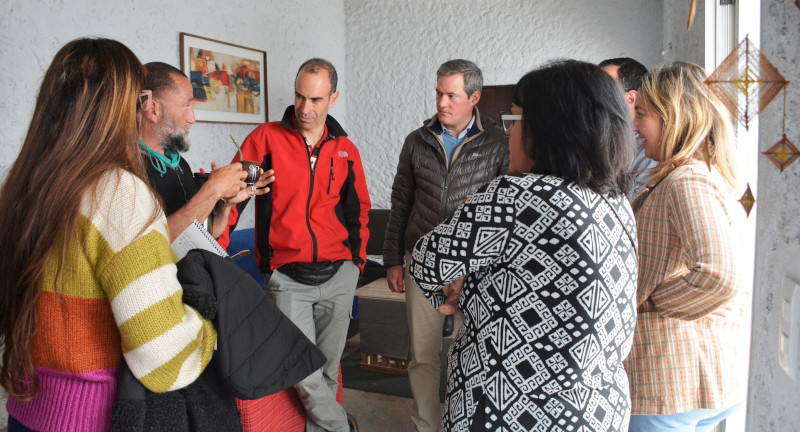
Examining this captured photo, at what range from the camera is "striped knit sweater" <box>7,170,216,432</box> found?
1.03 metres

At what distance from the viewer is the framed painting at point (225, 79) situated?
11.2 ft

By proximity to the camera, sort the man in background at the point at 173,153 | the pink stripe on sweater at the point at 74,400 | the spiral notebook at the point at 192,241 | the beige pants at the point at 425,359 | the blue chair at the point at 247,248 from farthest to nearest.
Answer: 1. the blue chair at the point at 247,248
2. the beige pants at the point at 425,359
3. the man in background at the point at 173,153
4. the spiral notebook at the point at 192,241
5. the pink stripe on sweater at the point at 74,400

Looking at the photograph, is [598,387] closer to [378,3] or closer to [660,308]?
[660,308]

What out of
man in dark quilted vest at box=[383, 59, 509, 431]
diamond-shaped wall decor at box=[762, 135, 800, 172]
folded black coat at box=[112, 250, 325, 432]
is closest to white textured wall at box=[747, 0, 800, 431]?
diamond-shaped wall decor at box=[762, 135, 800, 172]

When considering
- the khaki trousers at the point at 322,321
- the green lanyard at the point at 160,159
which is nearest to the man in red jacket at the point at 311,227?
the khaki trousers at the point at 322,321

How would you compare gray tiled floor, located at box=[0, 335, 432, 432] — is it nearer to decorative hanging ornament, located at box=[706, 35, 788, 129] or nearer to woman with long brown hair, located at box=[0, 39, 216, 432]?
woman with long brown hair, located at box=[0, 39, 216, 432]

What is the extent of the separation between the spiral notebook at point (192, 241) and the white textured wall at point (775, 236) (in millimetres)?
1261

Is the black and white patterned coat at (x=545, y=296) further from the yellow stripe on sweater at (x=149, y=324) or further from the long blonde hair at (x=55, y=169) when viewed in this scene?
the long blonde hair at (x=55, y=169)

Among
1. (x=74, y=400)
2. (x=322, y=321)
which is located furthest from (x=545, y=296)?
(x=322, y=321)

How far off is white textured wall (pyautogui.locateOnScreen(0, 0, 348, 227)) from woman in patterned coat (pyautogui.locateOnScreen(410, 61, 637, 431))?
245 centimetres

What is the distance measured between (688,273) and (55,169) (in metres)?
1.39

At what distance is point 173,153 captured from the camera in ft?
5.80

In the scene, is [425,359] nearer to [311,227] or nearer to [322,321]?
[322,321]

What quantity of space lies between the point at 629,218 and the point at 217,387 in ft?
3.38
